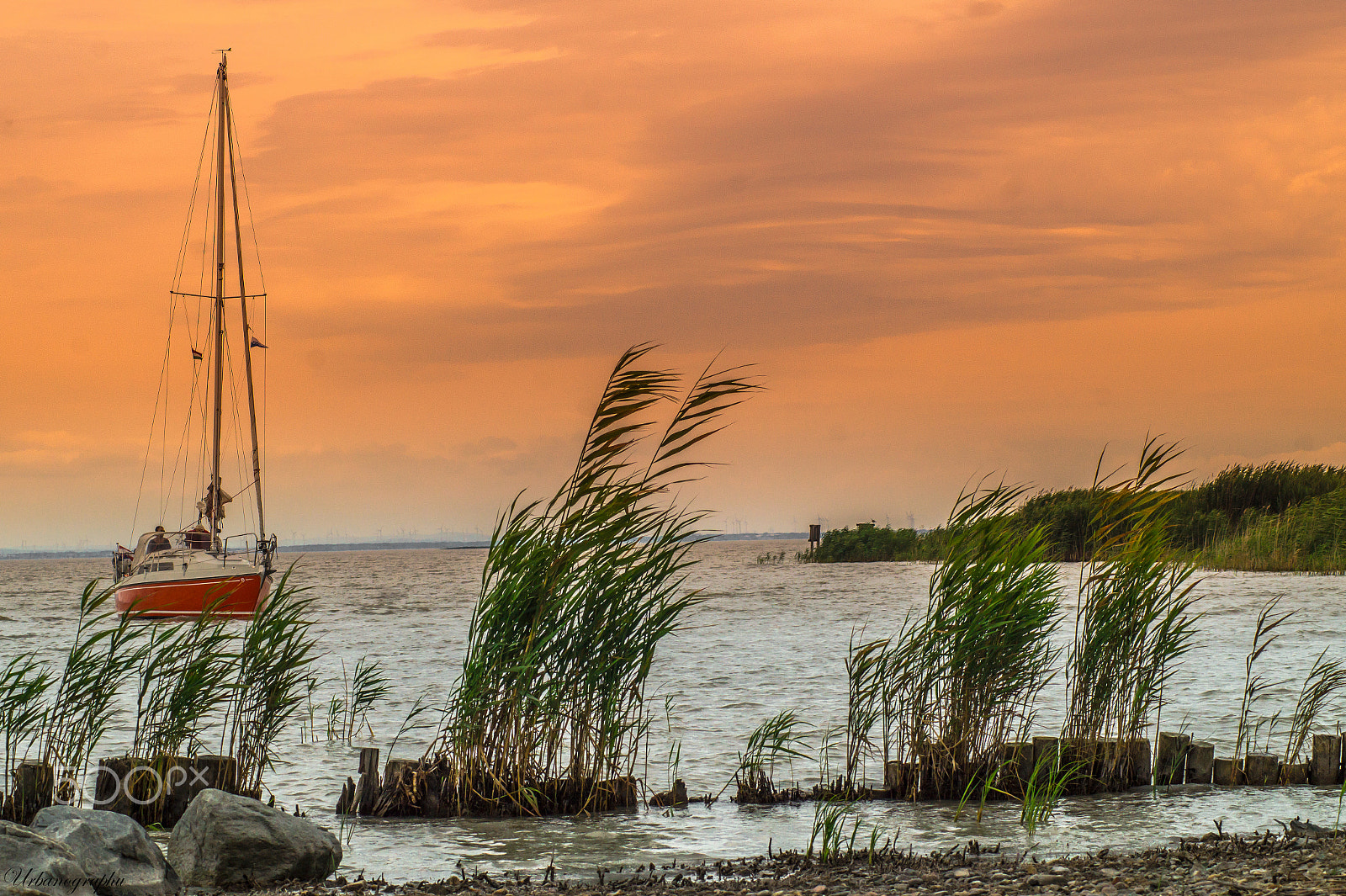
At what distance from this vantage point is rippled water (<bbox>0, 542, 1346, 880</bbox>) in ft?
31.5

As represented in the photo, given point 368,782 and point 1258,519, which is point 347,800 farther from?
point 1258,519

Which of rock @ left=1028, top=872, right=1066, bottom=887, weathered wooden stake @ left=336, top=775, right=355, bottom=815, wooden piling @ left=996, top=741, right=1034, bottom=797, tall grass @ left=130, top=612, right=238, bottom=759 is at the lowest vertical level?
weathered wooden stake @ left=336, top=775, right=355, bottom=815

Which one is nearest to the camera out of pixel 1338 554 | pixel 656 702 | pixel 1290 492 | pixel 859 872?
pixel 859 872

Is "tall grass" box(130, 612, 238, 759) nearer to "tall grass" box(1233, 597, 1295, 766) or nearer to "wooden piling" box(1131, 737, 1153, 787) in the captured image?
"wooden piling" box(1131, 737, 1153, 787)

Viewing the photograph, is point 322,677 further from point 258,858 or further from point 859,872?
point 859,872

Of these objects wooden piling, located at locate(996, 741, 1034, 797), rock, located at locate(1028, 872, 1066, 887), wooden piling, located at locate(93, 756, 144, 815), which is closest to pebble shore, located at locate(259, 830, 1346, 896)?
rock, located at locate(1028, 872, 1066, 887)

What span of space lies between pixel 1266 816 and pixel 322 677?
63.8 ft

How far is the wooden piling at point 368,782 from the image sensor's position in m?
10.5

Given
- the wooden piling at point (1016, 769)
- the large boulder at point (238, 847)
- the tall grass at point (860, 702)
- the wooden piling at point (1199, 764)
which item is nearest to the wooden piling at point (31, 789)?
the large boulder at point (238, 847)

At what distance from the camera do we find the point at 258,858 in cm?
845

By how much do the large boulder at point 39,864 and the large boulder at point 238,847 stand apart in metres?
1.04

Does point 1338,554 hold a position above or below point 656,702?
above

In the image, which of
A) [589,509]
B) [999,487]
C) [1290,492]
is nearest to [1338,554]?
[1290,492]

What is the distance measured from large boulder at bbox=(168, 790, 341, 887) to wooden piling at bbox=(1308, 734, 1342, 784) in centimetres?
993
